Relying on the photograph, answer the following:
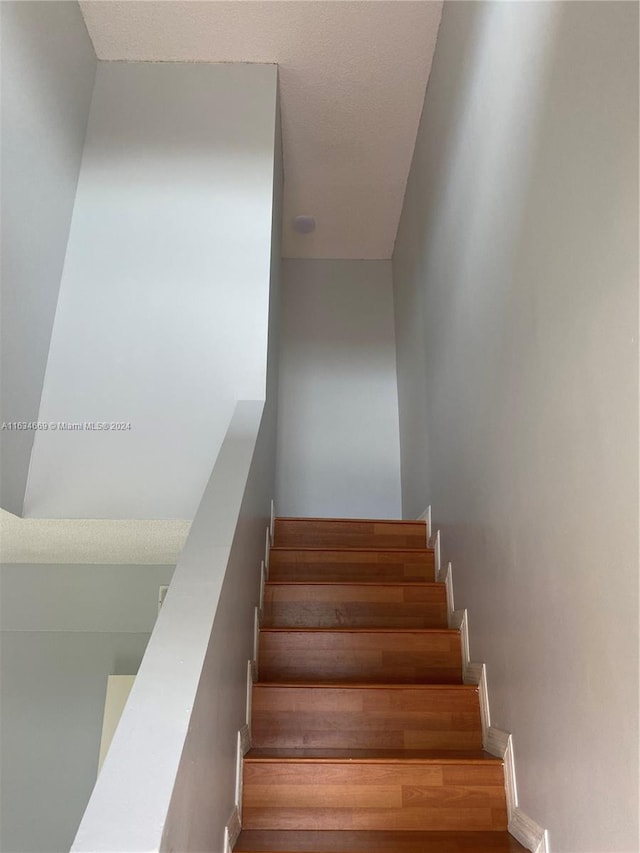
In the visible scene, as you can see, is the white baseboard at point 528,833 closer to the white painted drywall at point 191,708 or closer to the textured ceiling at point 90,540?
the white painted drywall at point 191,708

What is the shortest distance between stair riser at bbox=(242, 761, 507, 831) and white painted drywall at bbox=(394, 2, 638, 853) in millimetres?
161

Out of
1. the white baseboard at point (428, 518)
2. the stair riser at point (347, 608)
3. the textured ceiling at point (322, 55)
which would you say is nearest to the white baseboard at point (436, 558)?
the white baseboard at point (428, 518)

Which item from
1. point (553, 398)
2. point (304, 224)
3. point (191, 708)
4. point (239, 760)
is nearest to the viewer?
point (191, 708)

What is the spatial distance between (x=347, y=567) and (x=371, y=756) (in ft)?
4.03

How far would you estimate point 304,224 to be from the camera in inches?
208

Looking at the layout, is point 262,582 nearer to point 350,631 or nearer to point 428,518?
point 350,631

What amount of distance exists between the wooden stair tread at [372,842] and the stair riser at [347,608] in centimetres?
100

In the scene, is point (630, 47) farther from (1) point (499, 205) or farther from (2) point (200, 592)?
(2) point (200, 592)

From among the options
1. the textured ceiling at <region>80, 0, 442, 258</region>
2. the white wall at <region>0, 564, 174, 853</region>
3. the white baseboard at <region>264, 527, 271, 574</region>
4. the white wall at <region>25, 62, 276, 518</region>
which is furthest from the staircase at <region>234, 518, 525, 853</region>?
the textured ceiling at <region>80, 0, 442, 258</region>

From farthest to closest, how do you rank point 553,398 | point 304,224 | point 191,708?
point 304,224
point 553,398
point 191,708

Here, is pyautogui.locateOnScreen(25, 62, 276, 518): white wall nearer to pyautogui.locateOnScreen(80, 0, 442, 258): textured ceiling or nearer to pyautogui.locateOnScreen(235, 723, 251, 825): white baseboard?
pyautogui.locateOnScreen(80, 0, 442, 258): textured ceiling

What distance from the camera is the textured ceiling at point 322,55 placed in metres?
3.47

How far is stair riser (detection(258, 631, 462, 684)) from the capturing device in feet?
8.39

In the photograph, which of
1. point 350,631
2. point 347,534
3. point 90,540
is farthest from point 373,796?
point 90,540
